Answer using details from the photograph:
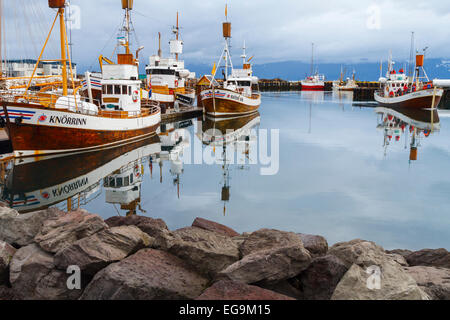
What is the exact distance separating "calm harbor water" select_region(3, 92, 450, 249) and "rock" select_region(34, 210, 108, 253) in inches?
168

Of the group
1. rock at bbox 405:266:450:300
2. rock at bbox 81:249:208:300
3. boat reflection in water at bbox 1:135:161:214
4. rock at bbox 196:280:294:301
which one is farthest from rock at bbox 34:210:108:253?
boat reflection in water at bbox 1:135:161:214

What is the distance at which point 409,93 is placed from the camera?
50938 millimetres

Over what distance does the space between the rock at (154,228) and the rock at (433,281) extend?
3667 mm

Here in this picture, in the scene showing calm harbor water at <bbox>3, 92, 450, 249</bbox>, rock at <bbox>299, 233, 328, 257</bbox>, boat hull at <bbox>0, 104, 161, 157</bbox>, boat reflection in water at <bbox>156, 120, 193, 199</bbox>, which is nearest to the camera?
rock at <bbox>299, 233, 328, 257</bbox>

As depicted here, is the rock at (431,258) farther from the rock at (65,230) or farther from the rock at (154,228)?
the rock at (65,230)

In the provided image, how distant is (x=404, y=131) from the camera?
33.0 metres

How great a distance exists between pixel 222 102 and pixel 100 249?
35.1 metres

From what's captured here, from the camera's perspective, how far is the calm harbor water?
11344 mm

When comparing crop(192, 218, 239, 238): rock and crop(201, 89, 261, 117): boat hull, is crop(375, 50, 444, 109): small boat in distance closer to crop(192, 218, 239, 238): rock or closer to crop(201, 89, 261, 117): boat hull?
crop(201, 89, 261, 117): boat hull

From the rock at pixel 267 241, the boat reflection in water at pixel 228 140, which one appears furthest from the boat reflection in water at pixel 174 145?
the rock at pixel 267 241

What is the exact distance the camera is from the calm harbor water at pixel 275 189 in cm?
1134

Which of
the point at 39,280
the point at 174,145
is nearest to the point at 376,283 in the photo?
the point at 39,280
